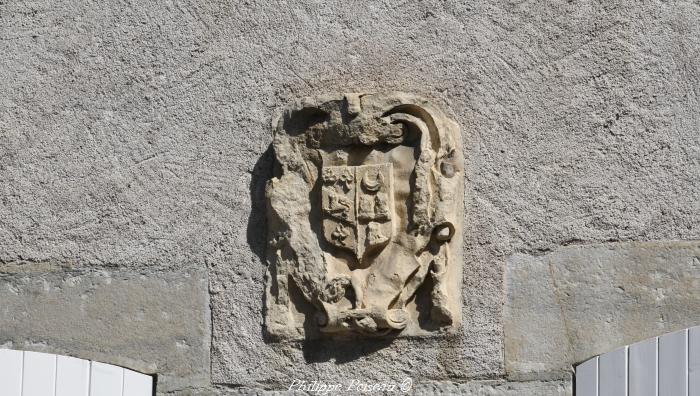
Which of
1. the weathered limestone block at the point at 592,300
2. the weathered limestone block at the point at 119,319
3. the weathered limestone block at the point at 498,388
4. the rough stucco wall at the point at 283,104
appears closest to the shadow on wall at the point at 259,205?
the rough stucco wall at the point at 283,104

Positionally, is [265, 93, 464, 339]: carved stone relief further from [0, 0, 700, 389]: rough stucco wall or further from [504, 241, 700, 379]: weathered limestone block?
[504, 241, 700, 379]: weathered limestone block

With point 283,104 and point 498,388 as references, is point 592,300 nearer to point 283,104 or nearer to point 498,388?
point 498,388

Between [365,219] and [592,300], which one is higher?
[365,219]

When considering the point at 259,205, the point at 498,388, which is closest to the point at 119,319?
the point at 259,205

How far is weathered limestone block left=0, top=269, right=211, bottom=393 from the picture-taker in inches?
195

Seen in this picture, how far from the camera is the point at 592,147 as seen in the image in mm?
4660

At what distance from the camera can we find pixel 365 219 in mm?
4727

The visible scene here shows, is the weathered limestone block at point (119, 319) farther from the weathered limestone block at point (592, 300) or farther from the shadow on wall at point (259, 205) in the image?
the weathered limestone block at point (592, 300)

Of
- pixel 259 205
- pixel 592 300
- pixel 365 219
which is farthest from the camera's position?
pixel 259 205

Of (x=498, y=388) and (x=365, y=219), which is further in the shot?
(x=365, y=219)

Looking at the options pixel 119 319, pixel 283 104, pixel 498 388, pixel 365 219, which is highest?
pixel 283 104

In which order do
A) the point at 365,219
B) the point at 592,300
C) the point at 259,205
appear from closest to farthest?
1. the point at 592,300
2. the point at 365,219
3. the point at 259,205

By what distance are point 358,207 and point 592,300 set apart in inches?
31.7

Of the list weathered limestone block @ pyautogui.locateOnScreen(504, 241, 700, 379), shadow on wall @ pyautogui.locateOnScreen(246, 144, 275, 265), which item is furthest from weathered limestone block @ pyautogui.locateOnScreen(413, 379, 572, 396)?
shadow on wall @ pyautogui.locateOnScreen(246, 144, 275, 265)
